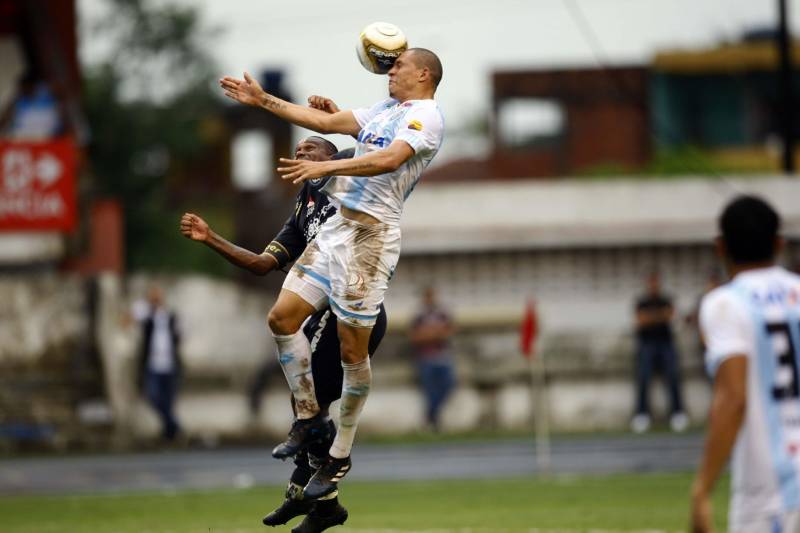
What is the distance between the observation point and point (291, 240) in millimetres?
10672

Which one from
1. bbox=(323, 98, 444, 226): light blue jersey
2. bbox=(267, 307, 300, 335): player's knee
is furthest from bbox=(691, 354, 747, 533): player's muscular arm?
bbox=(267, 307, 300, 335): player's knee

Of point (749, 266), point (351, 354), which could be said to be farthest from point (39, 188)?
point (749, 266)

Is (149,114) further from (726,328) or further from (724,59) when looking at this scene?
(726,328)

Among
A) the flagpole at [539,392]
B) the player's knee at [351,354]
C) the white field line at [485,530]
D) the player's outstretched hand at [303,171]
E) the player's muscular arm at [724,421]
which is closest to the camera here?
the player's muscular arm at [724,421]

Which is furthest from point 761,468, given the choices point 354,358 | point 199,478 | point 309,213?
point 199,478

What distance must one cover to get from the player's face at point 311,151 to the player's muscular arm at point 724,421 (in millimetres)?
4503

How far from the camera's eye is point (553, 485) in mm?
18953

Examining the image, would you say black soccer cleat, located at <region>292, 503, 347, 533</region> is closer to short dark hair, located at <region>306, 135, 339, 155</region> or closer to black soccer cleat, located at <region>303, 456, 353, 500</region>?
black soccer cleat, located at <region>303, 456, 353, 500</region>

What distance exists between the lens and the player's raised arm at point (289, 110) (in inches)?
372

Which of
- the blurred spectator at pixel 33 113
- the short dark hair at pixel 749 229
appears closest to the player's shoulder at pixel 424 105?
the short dark hair at pixel 749 229

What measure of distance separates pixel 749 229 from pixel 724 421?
817 millimetres

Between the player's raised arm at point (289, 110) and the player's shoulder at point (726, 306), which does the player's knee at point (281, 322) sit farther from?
the player's shoulder at point (726, 306)

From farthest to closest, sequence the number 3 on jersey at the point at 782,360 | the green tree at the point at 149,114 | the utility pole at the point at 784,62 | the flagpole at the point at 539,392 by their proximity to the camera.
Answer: the green tree at the point at 149,114 → the utility pole at the point at 784,62 → the flagpole at the point at 539,392 → the number 3 on jersey at the point at 782,360

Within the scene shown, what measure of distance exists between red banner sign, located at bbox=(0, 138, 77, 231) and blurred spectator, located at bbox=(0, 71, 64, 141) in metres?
2.28
